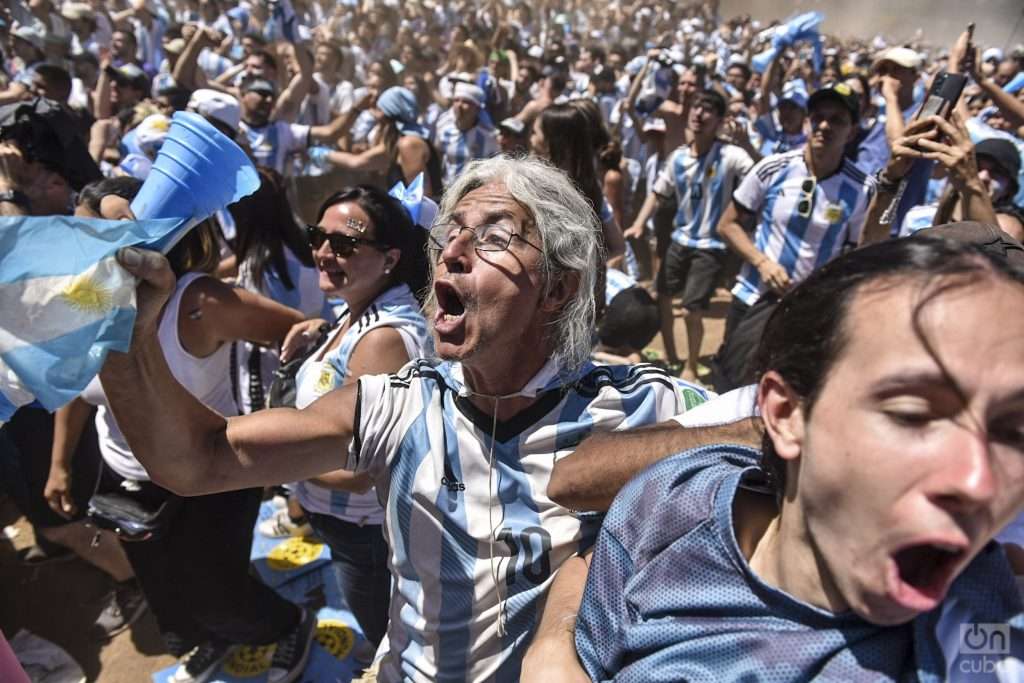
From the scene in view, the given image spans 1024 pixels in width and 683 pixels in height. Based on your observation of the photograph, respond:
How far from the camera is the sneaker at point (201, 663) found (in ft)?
9.41

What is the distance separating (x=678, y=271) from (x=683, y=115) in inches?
73.2

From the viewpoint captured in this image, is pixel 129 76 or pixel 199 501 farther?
pixel 129 76

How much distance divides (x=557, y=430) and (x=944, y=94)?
1.91 m

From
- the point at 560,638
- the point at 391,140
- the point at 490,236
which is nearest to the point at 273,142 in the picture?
the point at 391,140

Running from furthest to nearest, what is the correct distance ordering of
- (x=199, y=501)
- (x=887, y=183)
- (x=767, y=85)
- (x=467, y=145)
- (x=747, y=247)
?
(x=767, y=85) < (x=467, y=145) < (x=747, y=247) < (x=887, y=183) < (x=199, y=501)

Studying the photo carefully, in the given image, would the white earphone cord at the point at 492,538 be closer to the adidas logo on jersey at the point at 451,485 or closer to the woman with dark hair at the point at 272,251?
the adidas logo on jersey at the point at 451,485

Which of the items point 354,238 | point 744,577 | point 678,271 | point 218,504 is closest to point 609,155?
point 678,271

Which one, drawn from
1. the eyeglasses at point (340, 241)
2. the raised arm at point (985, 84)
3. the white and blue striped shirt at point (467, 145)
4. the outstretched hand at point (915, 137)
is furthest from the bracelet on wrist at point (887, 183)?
the white and blue striped shirt at point (467, 145)

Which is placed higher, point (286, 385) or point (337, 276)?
point (337, 276)

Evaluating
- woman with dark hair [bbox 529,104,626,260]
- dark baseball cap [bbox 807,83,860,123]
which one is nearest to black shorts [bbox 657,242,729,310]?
dark baseball cap [bbox 807,83,860,123]

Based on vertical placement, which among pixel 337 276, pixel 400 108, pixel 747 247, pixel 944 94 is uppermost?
pixel 944 94

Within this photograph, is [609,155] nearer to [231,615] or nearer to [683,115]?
[683,115]

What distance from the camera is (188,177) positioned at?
1.35 metres

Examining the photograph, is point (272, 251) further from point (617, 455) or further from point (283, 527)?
point (617, 455)
